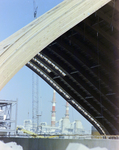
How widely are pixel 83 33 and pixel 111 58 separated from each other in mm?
4476

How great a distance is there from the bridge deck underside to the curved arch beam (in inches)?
439

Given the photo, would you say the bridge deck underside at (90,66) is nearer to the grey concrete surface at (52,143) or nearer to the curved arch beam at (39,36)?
the curved arch beam at (39,36)

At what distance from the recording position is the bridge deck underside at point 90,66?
78.5ft

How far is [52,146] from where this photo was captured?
1684cm

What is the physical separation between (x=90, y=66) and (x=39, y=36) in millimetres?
20897

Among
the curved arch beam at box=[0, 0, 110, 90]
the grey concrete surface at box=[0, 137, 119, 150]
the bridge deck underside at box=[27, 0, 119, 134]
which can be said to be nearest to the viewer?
the curved arch beam at box=[0, 0, 110, 90]

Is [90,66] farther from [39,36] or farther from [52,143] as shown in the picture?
[39,36]

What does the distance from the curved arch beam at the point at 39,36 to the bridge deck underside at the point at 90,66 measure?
439 inches

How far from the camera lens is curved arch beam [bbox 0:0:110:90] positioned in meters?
8.41

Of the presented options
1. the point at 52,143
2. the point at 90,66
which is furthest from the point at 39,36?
the point at 90,66

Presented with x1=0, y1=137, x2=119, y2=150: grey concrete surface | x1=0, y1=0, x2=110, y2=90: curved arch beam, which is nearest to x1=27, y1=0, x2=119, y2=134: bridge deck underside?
x1=0, y1=0, x2=110, y2=90: curved arch beam

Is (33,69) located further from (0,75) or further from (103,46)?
(0,75)

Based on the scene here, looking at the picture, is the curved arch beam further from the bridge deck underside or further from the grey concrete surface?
the bridge deck underside

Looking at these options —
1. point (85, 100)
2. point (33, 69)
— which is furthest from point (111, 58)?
point (33, 69)
